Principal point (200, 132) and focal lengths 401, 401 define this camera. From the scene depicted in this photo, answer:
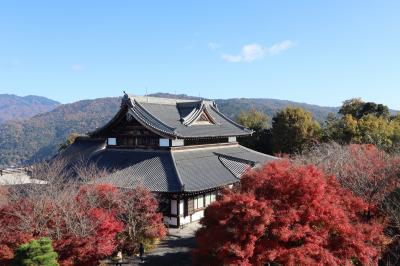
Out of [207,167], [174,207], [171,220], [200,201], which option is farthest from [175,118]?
[171,220]

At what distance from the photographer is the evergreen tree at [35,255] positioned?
14.6 m

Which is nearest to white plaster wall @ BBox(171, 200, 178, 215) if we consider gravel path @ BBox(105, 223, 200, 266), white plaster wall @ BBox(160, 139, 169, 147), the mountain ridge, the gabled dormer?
gravel path @ BBox(105, 223, 200, 266)

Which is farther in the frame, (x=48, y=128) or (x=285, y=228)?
(x=48, y=128)

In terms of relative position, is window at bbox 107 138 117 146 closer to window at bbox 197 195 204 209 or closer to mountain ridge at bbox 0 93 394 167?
window at bbox 197 195 204 209

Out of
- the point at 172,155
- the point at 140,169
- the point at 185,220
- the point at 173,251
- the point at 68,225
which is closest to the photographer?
the point at 68,225

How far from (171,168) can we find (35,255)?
39.3ft

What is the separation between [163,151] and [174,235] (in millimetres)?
6852

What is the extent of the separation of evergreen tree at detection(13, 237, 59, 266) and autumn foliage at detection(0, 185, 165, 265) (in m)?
1.21

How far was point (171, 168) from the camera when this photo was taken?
2564cm

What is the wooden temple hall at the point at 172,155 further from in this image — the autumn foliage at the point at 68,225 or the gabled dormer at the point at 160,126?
the autumn foliage at the point at 68,225

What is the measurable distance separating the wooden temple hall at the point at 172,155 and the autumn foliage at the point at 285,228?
28.3 ft

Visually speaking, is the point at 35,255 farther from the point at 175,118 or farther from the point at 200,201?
the point at 175,118

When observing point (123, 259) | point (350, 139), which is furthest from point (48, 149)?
point (123, 259)

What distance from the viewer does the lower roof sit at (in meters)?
24.2
